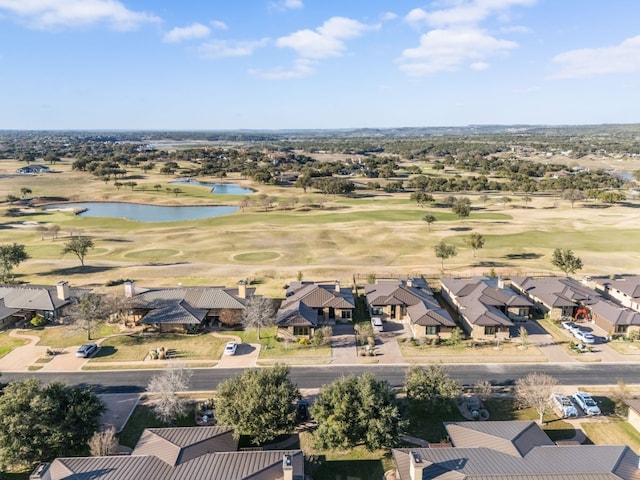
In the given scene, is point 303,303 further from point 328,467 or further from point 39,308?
point 39,308

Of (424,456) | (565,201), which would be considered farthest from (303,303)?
(565,201)

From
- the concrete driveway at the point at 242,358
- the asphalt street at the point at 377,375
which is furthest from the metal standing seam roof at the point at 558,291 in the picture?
the concrete driveway at the point at 242,358

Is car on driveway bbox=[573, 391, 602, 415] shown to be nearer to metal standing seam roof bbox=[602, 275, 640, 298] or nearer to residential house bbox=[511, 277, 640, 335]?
residential house bbox=[511, 277, 640, 335]

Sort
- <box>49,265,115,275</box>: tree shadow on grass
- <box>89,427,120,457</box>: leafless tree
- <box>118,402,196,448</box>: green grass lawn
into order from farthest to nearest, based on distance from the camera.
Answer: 1. <box>49,265,115,275</box>: tree shadow on grass
2. <box>118,402,196,448</box>: green grass lawn
3. <box>89,427,120,457</box>: leafless tree

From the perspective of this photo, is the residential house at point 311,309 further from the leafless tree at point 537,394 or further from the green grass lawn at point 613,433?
the green grass lawn at point 613,433

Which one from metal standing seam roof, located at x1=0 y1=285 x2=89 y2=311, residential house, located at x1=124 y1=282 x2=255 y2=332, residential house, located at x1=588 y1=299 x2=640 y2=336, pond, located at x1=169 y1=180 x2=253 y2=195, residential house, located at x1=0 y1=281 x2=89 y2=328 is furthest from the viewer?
pond, located at x1=169 y1=180 x2=253 y2=195

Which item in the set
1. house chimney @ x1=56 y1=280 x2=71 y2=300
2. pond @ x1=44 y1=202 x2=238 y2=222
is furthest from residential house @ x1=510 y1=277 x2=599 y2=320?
pond @ x1=44 y1=202 x2=238 y2=222

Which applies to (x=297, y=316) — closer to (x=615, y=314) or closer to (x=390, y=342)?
(x=390, y=342)
